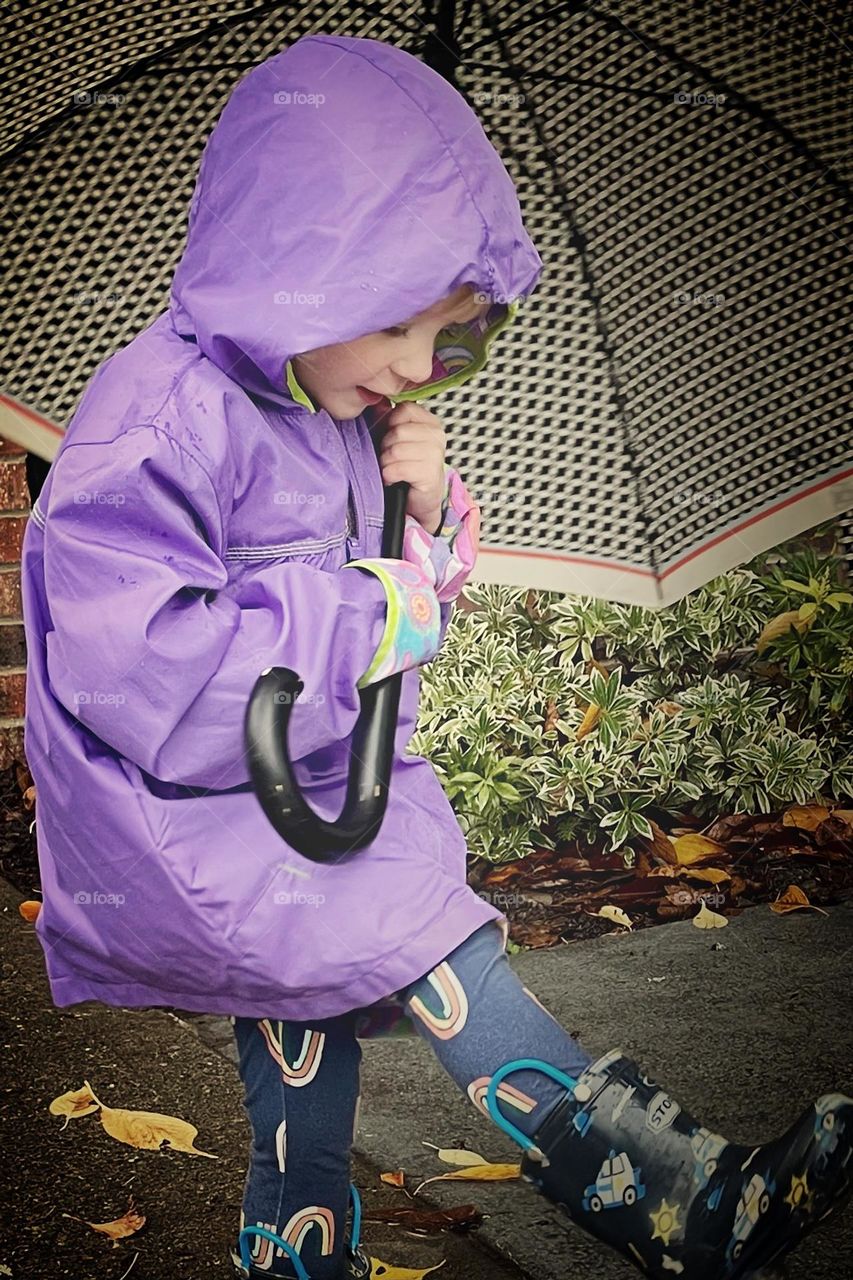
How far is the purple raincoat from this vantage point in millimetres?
2033

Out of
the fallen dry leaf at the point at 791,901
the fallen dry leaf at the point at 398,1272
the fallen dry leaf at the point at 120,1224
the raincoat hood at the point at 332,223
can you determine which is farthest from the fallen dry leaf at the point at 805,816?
the fallen dry leaf at the point at 120,1224

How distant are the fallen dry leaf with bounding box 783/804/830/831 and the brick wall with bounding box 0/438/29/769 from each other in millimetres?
1258

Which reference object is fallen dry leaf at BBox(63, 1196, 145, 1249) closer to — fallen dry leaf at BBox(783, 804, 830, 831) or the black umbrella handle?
the black umbrella handle

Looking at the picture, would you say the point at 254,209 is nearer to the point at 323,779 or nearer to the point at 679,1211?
the point at 323,779

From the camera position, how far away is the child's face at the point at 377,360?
2.08 meters

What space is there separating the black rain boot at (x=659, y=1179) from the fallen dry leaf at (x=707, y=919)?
0.36 m

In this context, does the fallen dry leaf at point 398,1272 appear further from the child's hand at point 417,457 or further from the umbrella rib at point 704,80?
the umbrella rib at point 704,80

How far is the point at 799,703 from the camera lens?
2.43 m

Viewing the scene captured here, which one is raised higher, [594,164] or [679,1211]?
[594,164]

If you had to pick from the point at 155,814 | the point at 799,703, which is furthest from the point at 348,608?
the point at 799,703

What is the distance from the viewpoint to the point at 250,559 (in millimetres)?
2080

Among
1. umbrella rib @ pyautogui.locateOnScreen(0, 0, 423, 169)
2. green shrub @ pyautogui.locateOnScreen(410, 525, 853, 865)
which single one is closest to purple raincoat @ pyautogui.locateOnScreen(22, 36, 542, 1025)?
umbrella rib @ pyautogui.locateOnScreen(0, 0, 423, 169)

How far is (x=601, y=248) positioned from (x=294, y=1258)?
1636mm

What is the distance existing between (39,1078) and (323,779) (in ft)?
2.35
